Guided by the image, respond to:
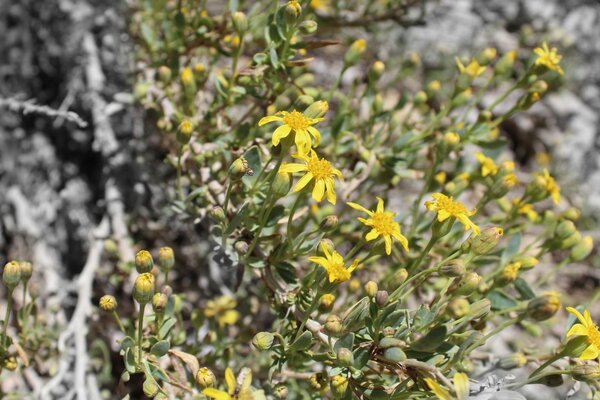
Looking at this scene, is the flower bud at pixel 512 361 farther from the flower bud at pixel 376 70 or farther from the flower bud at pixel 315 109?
the flower bud at pixel 376 70

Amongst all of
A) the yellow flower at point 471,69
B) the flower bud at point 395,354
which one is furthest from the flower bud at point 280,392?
the yellow flower at point 471,69

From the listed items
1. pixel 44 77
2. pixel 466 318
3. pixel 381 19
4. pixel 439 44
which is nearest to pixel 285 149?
pixel 466 318

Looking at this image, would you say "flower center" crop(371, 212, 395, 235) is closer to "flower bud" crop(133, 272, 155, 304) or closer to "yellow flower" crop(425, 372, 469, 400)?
"yellow flower" crop(425, 372, 469, 400)

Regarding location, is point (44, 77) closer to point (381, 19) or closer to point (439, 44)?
point (381, 19)

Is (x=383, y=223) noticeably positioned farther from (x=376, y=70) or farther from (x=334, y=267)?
(x=376, y=70)

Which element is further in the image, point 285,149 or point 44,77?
point 44,77

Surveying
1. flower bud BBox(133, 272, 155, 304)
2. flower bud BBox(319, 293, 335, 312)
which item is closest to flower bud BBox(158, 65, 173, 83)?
flower bud BBox(133, 272, 155, 304)
